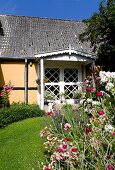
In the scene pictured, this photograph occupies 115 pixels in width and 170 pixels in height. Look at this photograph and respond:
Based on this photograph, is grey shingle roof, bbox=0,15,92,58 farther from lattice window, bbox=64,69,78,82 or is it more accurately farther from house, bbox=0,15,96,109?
lattice window, bbox=64,69,78,82

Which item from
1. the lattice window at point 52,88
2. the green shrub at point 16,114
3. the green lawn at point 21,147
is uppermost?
the lattice window at point 52,88

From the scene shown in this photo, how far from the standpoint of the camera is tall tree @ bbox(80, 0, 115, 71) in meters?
16.0

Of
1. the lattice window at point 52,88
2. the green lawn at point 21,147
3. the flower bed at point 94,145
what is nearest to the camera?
the flower bed at point 94,145

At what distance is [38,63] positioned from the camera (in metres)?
19.6

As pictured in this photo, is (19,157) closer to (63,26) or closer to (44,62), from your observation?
(44,62)

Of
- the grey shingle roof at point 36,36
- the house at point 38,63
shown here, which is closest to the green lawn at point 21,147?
the house at point 38,63

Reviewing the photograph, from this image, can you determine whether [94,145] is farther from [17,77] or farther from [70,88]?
[17,77]

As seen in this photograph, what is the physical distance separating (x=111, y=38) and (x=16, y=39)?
6.84 meters

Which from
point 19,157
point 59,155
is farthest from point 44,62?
point 59,155

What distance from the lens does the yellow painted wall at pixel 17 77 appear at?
765 inches

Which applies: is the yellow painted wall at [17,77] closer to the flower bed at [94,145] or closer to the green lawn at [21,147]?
the green lawn at [21,147]

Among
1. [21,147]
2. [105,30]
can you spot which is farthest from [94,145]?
[105,30]

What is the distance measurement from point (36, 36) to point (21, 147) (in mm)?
13134

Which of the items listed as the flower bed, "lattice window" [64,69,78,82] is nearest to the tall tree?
"lattice window" [64,69,78,82]
